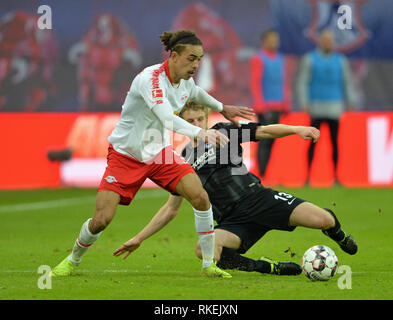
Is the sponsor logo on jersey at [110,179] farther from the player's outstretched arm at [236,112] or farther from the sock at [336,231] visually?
the sock at [336,231]

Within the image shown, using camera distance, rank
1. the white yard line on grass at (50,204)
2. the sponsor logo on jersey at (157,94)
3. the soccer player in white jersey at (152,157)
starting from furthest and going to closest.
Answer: the white yard line on grass at (50,204) < the soccer player in white jersey at (152,157) < the sponsor logo on jersey at (157,94)

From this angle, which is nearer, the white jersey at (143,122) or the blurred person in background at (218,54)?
the white jersey at (143,122)

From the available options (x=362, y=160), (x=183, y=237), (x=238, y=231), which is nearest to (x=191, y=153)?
(x=238, y=231)

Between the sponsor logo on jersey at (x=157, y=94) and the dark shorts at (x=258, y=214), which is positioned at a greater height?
the sponsor logo on jersey at (x=157, y=94)

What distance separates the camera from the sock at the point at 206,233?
6.07 metres

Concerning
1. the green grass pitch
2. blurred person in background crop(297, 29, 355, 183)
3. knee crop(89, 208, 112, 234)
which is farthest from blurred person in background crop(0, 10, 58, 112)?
knee crop(89, 208, 112, 234)

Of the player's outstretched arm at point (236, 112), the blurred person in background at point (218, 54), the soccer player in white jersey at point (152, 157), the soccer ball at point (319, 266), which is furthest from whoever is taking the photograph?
the blurred person in background at point (218, 54)

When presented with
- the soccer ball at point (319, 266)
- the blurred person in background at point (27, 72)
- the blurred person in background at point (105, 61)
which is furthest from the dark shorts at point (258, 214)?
the blurred person in background at point (27, 72)

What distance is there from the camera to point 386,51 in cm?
1484

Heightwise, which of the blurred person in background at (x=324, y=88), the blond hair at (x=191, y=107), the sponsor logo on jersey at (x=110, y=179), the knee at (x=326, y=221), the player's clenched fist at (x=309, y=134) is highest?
the blurred person in background at (x=324, y=88)

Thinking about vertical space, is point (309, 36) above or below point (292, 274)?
above
